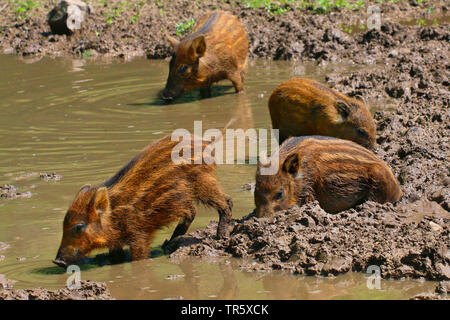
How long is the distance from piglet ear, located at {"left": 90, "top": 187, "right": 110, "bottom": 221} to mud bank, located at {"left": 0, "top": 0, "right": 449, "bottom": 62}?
8.23 meters

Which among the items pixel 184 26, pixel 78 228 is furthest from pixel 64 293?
pixel 184 26

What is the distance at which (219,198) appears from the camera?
658 centimetres

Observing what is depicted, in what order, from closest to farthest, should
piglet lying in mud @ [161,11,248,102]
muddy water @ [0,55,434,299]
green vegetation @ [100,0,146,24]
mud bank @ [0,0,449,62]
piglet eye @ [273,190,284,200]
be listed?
muddy water @ [0,55,434,299] < piglet eye @ [273,190,284,200] < piglet lying in mud @ [161,11,248,102] < mud bank @ [0,0,449,62] < green vegetation @ [100,0,146,24]

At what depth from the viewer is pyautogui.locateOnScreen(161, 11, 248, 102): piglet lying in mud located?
39.7ft

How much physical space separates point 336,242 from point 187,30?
10.5m

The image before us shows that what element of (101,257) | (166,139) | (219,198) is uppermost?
(166,139)

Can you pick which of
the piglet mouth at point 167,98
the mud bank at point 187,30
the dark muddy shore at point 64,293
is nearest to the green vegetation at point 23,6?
the mud bank at point 187,30

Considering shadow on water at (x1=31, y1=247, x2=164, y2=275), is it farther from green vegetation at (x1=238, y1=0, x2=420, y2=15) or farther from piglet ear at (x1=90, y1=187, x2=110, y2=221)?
green vegetation at (x1=238, y1=0, x2=420, y2=15)

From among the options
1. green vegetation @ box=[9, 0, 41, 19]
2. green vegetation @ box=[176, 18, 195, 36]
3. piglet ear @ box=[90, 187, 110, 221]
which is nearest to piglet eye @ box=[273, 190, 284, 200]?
piglet ear @ box=[90, 187, 110, 221]

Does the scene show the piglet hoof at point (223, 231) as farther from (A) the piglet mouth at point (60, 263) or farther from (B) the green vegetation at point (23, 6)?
(B) the green vegetation at point (23, 6)

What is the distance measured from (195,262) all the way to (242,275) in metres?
0.49

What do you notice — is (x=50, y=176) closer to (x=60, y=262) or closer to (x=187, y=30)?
(x=60, y=262)

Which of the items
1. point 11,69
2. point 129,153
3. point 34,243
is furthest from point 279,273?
point 11,69
